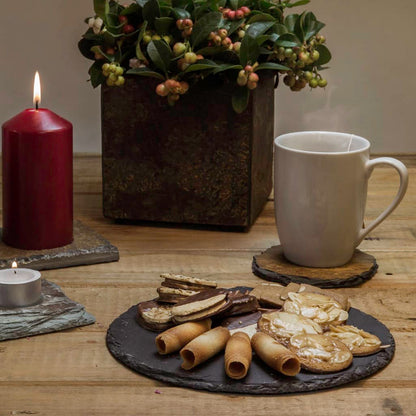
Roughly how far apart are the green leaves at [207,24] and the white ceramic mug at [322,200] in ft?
0.53

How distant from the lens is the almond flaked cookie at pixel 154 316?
2.83 feet

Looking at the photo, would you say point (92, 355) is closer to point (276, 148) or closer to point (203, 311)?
point (203, 311)

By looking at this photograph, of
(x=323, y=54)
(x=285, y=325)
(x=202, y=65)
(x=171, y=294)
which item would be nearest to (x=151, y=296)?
(x=171, y=294)

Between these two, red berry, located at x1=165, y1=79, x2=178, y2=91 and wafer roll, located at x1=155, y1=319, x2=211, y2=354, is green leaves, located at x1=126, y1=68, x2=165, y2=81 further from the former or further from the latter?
wafer roll, located at x1=155, y1=319, x2=211, y2=354

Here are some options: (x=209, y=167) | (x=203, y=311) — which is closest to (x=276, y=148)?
(x=209, y=167)

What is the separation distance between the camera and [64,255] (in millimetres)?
1065

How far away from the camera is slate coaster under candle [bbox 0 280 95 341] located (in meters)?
0.87

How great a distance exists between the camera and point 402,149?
5.98ft

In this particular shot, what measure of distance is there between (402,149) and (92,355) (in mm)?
1140

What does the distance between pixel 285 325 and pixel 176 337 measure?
109 mm

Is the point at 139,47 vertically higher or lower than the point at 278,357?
higher

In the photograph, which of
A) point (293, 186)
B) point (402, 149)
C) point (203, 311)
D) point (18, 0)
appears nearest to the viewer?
point (203, 311)

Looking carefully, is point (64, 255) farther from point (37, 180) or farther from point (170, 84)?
point (170, 84)

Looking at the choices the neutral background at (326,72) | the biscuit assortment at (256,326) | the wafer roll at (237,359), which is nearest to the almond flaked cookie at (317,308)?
the biscuit assortment at (256,326)
